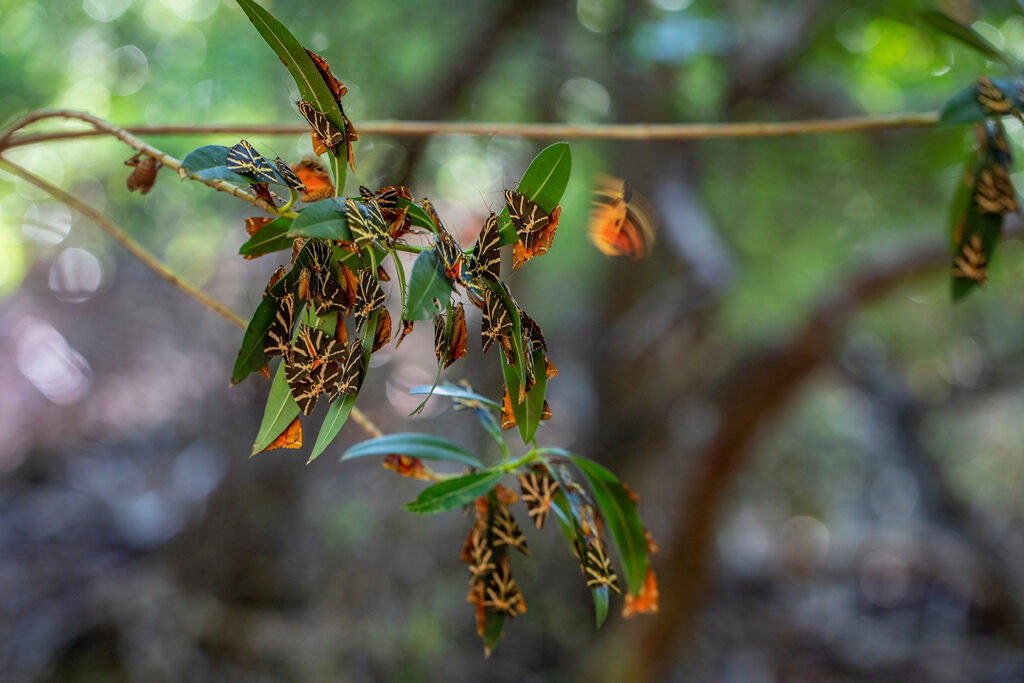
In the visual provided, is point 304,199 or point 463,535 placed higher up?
point 304,199

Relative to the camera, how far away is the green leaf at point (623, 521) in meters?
0.51

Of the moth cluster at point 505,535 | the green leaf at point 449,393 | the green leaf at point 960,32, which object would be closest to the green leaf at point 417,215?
the green leaf at point 449,393

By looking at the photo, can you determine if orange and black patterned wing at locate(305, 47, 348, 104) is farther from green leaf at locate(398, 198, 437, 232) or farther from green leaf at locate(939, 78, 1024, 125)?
green leaf at locate(939, 78, 1024, 125)

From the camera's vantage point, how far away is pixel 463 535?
2.43 meters

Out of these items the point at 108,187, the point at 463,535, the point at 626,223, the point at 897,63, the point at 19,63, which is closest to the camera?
the point at 626,223

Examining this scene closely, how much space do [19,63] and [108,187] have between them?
1.96 ft

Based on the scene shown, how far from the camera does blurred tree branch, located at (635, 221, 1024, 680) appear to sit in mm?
1712

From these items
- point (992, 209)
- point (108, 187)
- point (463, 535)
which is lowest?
point (463, 535)

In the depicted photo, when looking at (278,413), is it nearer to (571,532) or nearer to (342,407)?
(342,407)

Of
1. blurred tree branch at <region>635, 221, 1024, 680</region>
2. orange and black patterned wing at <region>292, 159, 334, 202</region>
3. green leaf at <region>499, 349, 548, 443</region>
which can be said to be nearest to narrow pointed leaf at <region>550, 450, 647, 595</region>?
green leaf at <region>499, 349, 548, 443</region>

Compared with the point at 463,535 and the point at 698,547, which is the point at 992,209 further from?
the point at 463,535

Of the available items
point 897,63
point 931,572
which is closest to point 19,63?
point 897,63

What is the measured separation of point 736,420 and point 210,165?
5.40 feet

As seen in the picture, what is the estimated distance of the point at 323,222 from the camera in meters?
0.30
